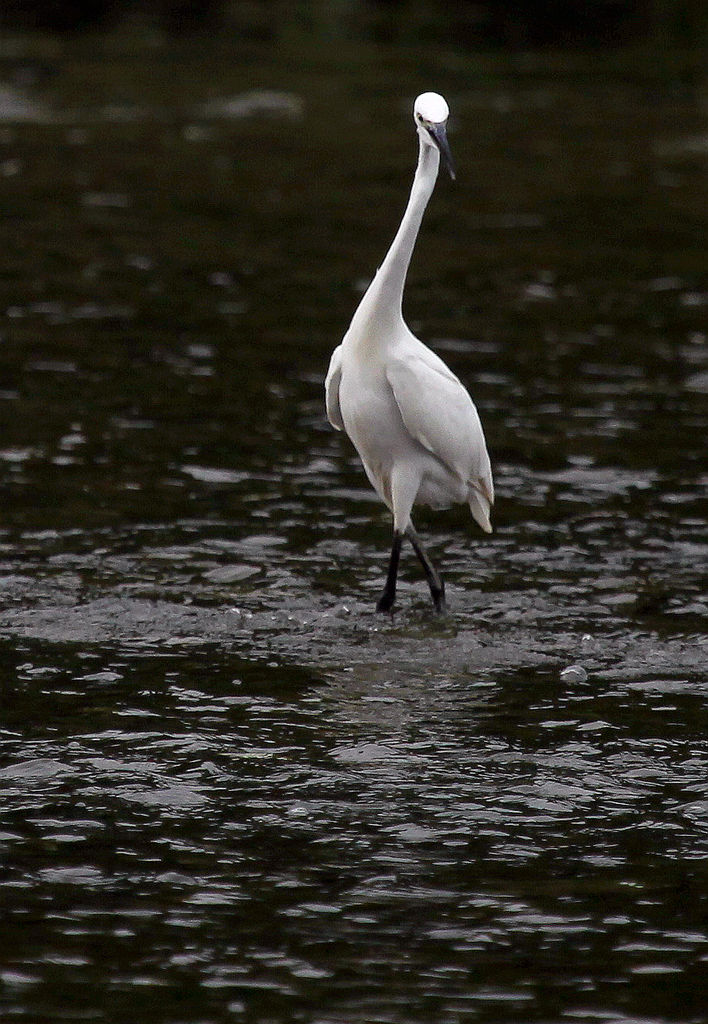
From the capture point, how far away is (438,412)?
9602 millimetres

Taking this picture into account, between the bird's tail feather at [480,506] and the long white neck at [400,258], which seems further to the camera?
the bird's tail feather at [480,506]

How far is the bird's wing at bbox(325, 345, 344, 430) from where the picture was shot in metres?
9.86

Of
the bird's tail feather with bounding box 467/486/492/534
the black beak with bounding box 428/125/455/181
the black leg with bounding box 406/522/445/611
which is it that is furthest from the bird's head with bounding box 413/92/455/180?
the black leg with bounding box 406/522/445/611

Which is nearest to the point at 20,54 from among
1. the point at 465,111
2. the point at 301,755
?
the point at 465,111

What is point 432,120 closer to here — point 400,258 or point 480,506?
point 400,258

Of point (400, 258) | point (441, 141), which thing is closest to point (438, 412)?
point (400, 258)

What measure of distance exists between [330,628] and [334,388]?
4.61ft

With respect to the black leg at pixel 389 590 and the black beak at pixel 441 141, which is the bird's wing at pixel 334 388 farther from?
the black beak at pixel 441 141

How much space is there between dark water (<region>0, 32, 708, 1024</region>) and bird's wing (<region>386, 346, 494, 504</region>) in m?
0.78

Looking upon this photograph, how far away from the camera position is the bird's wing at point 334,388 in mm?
9859

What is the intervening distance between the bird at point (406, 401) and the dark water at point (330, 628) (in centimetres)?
58

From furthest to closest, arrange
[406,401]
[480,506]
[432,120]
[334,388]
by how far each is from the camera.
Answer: [480,506], [334,388], [406,401], [432,120]

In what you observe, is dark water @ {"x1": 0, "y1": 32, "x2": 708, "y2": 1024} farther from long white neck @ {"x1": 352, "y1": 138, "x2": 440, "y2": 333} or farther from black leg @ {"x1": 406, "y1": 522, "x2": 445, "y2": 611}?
long white neck @ {"x1": 352, "y1": 138, "x2": 440, "y2": 333}

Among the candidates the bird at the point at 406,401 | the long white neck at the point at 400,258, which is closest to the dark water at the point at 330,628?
the bird at the point at 406,401
